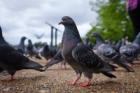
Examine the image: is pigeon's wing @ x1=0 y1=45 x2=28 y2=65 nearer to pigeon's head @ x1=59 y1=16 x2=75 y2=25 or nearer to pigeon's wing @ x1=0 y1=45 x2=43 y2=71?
pigeon's wing @ x1=0 y1=45 x2=43 y2=71

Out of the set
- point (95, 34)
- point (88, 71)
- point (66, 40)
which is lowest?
point (95, 34)

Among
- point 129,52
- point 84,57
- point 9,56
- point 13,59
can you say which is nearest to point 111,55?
point 129,52

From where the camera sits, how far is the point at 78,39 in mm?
8695

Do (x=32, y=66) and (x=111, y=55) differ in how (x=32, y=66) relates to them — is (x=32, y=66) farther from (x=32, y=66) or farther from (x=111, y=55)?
(x=111, y=55)

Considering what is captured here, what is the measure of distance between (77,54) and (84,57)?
6.1 inches

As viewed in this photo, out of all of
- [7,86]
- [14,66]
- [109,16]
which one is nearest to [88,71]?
[7,86]

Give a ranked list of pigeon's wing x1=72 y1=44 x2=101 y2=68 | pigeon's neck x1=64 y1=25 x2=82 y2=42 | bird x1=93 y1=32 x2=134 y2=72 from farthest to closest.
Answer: bird x1=93 y1=32 x2=134 y2=72 < pigeon's neck x1=64 y1=25 x2=82 y2=42 < pigeon's wing x1=72 y1=44 x2=101 y2=68

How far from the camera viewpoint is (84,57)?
8461mm

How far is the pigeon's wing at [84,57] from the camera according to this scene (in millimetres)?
8406

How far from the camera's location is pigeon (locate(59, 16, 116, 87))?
846 cm

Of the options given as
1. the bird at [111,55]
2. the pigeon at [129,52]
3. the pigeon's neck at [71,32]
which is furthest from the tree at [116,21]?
the pigeon's neck at [71,32]

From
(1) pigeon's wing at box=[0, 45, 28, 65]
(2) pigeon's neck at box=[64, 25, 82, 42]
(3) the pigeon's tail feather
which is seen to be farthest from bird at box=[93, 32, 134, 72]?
(2) pigeon's neck at box=[64, 25, 82, 42]

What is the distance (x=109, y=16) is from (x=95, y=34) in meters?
41.8

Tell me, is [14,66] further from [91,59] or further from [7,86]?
[91,59]
